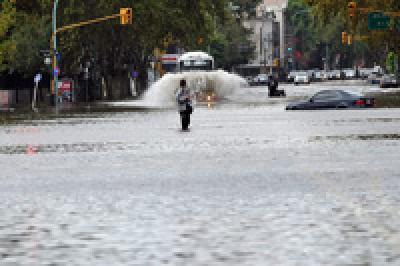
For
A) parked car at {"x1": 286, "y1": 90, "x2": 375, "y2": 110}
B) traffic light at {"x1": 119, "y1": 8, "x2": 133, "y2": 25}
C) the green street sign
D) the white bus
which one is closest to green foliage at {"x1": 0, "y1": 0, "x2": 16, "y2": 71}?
traffic light at {"x1": 119, "y1": 8, "x2": 133, "y2": 25}

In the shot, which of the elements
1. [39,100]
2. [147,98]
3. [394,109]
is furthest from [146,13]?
[394,109]

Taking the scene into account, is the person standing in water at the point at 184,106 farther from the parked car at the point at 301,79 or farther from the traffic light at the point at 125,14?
the parked car at the point at 301,79

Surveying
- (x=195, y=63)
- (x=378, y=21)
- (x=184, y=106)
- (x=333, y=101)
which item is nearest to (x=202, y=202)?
(x=184, y=106)

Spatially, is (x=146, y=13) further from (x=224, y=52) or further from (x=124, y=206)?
(x=224, y=52)

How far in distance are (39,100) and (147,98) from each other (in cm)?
1203

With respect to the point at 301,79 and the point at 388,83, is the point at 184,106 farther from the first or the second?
the point at 301,79

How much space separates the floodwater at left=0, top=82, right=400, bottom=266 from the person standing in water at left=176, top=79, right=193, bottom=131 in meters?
7.30

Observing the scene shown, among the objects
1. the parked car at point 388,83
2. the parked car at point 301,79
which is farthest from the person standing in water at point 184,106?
the parked car at point 301,79

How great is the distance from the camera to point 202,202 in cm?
1563

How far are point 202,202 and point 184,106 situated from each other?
23933 mm

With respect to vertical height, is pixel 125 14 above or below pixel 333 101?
above

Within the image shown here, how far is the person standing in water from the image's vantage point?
3956 centimetres

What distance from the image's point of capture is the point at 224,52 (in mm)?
181375

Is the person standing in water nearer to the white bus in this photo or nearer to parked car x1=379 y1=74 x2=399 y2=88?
the white bus
